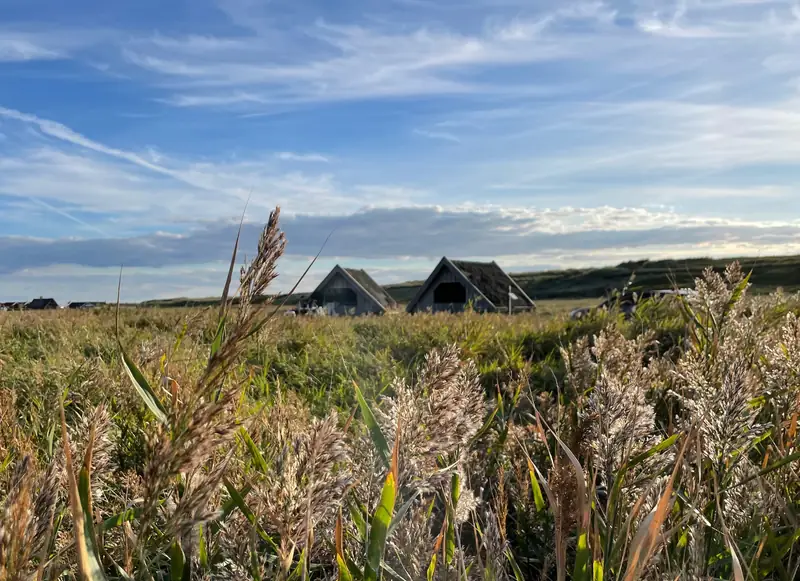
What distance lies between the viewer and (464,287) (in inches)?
1043

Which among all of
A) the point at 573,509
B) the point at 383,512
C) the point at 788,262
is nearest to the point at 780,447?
the point at 573,509

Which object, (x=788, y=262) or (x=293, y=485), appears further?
(x=788, y=262)

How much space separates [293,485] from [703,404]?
996mm

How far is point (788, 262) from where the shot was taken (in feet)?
243

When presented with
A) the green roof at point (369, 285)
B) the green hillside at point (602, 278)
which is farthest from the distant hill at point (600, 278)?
the green roof at point (369, 285)

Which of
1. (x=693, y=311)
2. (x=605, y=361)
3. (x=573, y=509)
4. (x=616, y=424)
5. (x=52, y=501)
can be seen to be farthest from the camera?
(x=693, y=311)

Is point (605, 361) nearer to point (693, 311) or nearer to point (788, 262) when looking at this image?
point (693, 311)

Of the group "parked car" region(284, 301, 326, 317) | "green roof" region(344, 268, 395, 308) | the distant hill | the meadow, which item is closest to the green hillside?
the distant hill

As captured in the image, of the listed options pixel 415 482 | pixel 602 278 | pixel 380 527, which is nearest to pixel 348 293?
pixel 415 482

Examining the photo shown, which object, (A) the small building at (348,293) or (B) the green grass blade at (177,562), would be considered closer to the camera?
(B) the green grass blade at (177,562)

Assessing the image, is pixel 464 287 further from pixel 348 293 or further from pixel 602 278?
pixel 602 278

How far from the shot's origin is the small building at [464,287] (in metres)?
25.5

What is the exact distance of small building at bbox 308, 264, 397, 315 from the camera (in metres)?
27.6

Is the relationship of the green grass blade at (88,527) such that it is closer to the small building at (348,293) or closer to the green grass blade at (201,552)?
the green grass blade at (201,552)
